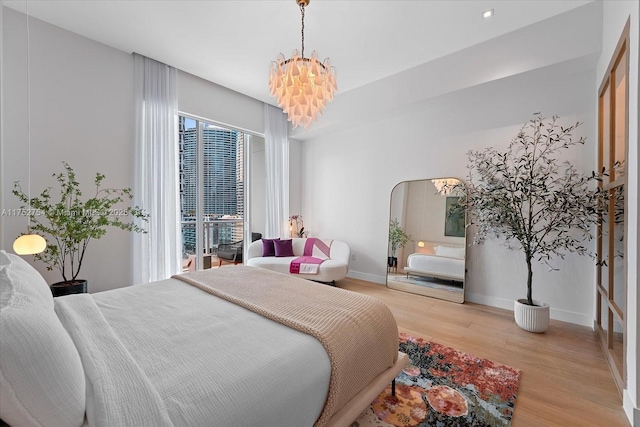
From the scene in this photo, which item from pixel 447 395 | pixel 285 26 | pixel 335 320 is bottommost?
pixel 447 395

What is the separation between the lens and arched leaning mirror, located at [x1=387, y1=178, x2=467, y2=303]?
3445 millimetres

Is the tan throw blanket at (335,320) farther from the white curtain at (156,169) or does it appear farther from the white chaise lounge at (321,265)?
the white chaise lounge at (321,265)

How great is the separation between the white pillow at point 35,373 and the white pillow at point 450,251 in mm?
3633

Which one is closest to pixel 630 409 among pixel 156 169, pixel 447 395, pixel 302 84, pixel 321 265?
pixel 447 395

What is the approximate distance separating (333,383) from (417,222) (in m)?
3.06

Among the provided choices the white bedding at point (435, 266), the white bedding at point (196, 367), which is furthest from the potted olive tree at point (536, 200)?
the white bedding at point (196, 367)

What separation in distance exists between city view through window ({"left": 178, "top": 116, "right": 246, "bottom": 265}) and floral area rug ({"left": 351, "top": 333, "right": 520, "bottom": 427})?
340 cm

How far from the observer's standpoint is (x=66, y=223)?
8.09 ft

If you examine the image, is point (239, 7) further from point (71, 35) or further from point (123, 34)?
point (71, 35)

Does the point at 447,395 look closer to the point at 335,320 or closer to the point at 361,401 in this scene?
the point at 361,401

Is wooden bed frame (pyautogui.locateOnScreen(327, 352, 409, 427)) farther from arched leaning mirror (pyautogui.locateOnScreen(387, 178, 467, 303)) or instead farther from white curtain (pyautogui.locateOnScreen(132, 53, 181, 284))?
white curtain (pyautogui.locateOnScreen(132, 53, 181, 284))

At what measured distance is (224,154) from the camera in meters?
4.48

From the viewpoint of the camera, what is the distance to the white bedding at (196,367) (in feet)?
2.60

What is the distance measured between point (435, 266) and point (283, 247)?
233 centimetres
